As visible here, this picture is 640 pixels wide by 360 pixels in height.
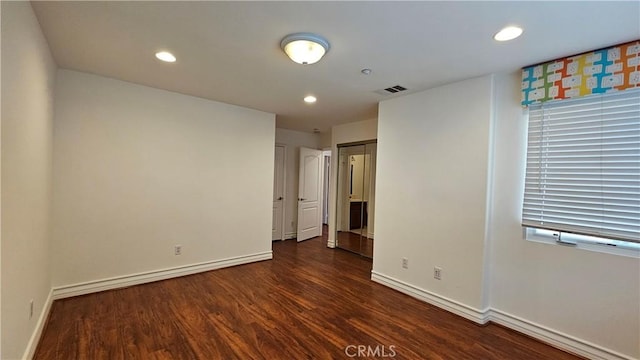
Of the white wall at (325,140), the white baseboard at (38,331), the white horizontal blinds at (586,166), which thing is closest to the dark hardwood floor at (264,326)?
the white baseboard at (38,331)

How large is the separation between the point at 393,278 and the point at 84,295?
11.8ft

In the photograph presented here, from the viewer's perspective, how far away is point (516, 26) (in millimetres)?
1882

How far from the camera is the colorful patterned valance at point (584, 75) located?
2.05 metres

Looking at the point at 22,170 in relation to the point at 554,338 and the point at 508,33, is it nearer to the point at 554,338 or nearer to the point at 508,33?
the point at 508,33

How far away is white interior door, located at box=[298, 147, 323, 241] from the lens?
5930mm

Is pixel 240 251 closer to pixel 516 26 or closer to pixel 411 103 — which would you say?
pixel 411 103

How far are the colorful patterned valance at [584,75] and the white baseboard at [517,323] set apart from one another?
2.04 m

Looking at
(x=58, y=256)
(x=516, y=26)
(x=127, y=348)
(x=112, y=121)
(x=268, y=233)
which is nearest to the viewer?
(x=516, y=26)

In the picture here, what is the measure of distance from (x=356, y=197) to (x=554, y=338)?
332 centimetres

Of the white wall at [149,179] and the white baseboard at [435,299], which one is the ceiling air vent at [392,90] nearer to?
the white wall at [149,179]

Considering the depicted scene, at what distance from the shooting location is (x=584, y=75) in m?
2.24

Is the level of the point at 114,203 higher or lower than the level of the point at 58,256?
higher

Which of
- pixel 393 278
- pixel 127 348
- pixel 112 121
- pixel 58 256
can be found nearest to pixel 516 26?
pixel 393 278

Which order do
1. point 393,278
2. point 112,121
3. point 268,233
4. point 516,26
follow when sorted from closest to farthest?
point 516,26 → point 112,121 → point 393,278 → point 268,233
